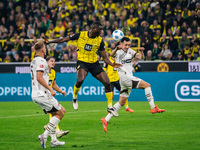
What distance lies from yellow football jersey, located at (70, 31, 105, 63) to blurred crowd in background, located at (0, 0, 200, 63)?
32.5ft

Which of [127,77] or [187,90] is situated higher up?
[127,77]

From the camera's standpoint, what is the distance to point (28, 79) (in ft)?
68.9

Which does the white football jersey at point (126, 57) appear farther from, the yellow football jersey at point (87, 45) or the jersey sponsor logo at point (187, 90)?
the jersey sponsor logo at point (187, 90)

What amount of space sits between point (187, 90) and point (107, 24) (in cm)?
612

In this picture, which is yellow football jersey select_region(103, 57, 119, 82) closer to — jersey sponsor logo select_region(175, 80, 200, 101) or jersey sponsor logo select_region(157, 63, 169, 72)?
jersey sponsor logo select_region(175, 80, 200, 101)

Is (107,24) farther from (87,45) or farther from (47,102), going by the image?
(47,102)

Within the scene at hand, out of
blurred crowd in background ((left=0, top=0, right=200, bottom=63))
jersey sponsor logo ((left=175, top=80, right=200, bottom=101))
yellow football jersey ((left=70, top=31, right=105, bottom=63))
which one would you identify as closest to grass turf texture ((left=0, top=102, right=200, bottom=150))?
yellow football jersey ((left=70, top=31, right=105, bottom=63))

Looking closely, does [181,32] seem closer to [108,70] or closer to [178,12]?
[178,12]

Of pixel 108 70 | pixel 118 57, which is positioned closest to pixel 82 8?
pixel 108 70

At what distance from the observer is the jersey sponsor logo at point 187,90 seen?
62.3ft

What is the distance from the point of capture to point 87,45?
37.2 ft

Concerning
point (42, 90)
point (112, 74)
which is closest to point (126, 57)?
point (112, 74)

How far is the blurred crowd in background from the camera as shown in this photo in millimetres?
21422

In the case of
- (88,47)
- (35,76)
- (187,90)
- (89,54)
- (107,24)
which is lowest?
(187,90)
